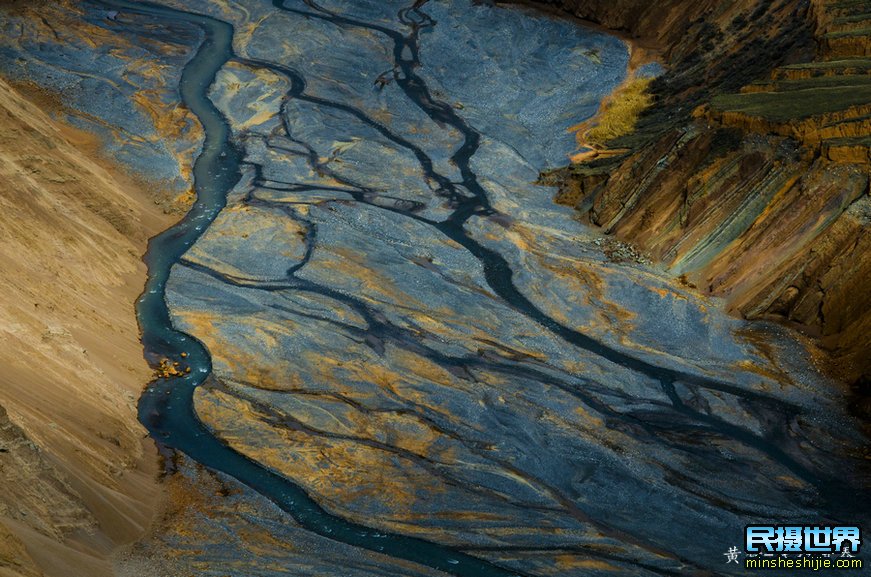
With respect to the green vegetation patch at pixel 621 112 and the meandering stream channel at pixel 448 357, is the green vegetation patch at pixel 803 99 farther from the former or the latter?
the green vegetation patch at pixel 621 112

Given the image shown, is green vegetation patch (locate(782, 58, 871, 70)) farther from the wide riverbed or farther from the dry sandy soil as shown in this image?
the dry sandy soil

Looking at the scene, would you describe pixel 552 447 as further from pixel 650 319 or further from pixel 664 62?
pixel 664 62

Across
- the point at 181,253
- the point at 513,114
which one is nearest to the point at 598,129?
the point at 513,114

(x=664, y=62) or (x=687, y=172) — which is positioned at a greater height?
(x=664, y=62)

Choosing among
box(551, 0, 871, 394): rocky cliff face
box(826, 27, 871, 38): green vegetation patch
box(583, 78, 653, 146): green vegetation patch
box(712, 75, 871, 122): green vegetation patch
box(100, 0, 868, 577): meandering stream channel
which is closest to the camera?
box(100, 0, 868, 577): meandering stream channel

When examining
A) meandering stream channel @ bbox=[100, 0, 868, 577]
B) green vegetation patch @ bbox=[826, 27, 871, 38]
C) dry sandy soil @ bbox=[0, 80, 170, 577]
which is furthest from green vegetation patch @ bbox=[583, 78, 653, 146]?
dry sandy soil @ bbox=[0, 80, 170, 577]

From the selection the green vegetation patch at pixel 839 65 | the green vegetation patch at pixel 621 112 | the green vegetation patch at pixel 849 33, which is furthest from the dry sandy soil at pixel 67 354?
the green vegetation patch at pixel 849 33

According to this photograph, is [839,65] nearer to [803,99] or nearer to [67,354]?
[803,99]
